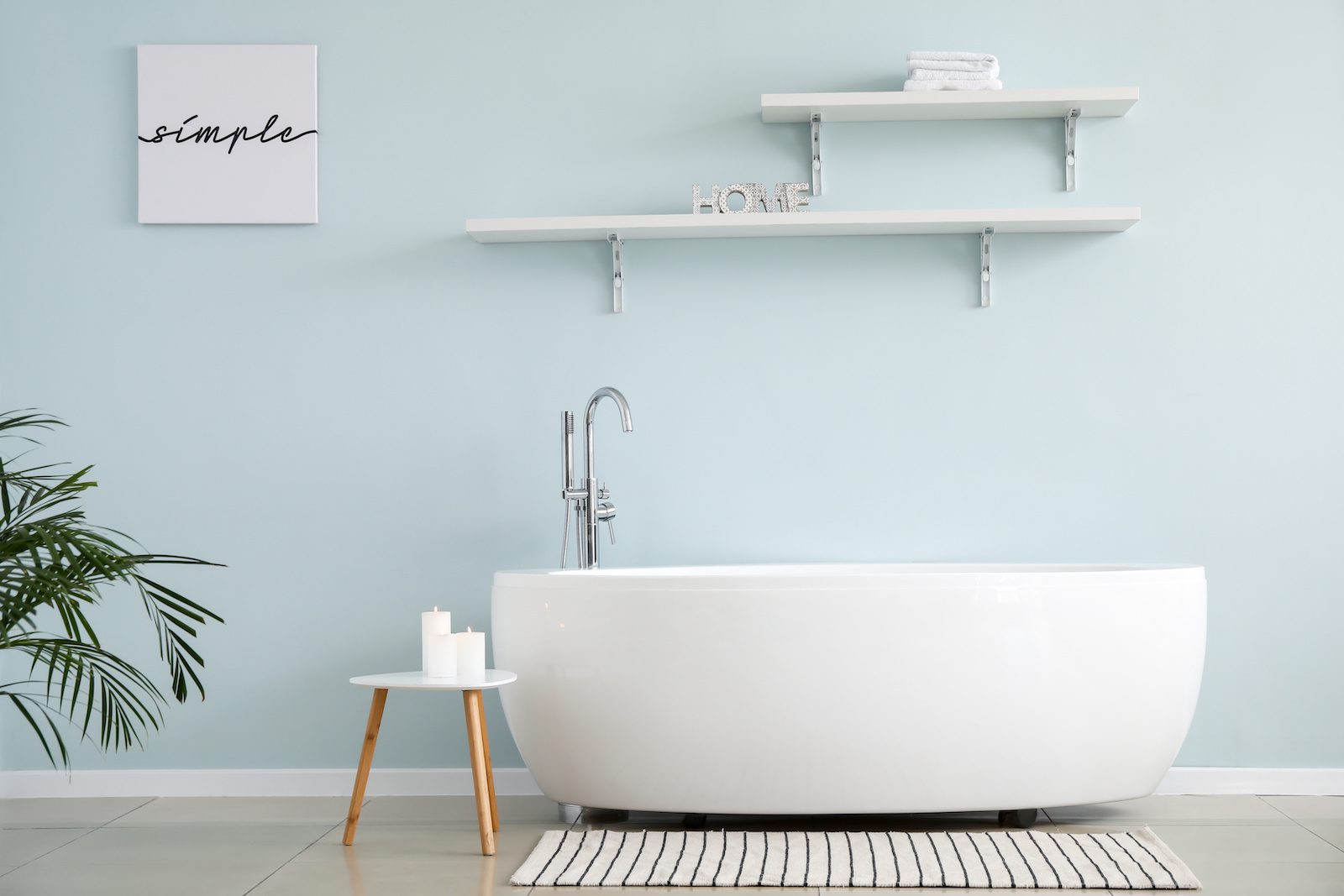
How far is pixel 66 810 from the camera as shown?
275 cm

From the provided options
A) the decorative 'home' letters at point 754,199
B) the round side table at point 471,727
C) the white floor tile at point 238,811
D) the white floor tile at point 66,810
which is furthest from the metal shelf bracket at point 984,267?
the white floor tile at point 66,810

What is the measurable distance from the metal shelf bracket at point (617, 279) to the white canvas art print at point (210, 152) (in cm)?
76

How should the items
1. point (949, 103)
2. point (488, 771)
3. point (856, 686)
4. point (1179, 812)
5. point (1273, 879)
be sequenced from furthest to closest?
point (949, 103), point (1179, 812), point (488, 771), point (856, 686), point (1273, 879)

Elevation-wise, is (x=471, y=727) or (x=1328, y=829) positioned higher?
(x=471, y=727)

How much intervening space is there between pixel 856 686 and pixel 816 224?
3.74ft

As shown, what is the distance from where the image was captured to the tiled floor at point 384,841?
2.09 metres

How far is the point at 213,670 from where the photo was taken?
2.95 m

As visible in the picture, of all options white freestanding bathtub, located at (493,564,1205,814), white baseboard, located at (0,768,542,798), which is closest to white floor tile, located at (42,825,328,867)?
white baseboard, located at (0,768,542,798)

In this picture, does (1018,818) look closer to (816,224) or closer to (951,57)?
(816,224)

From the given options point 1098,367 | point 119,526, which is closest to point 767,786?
point 1098,367

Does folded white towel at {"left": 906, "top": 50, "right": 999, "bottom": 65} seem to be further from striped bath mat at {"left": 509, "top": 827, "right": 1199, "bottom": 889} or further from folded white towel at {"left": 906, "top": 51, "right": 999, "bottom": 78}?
striped bath mat at {"left": 509, "top": 827, "right": 1199, "bottom": 889}

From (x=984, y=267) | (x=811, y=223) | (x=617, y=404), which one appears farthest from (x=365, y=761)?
(x=984, y=267)

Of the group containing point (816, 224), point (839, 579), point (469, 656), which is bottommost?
point (469, 656)

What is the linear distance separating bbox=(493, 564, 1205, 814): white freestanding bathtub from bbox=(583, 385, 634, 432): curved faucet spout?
0.52 m
